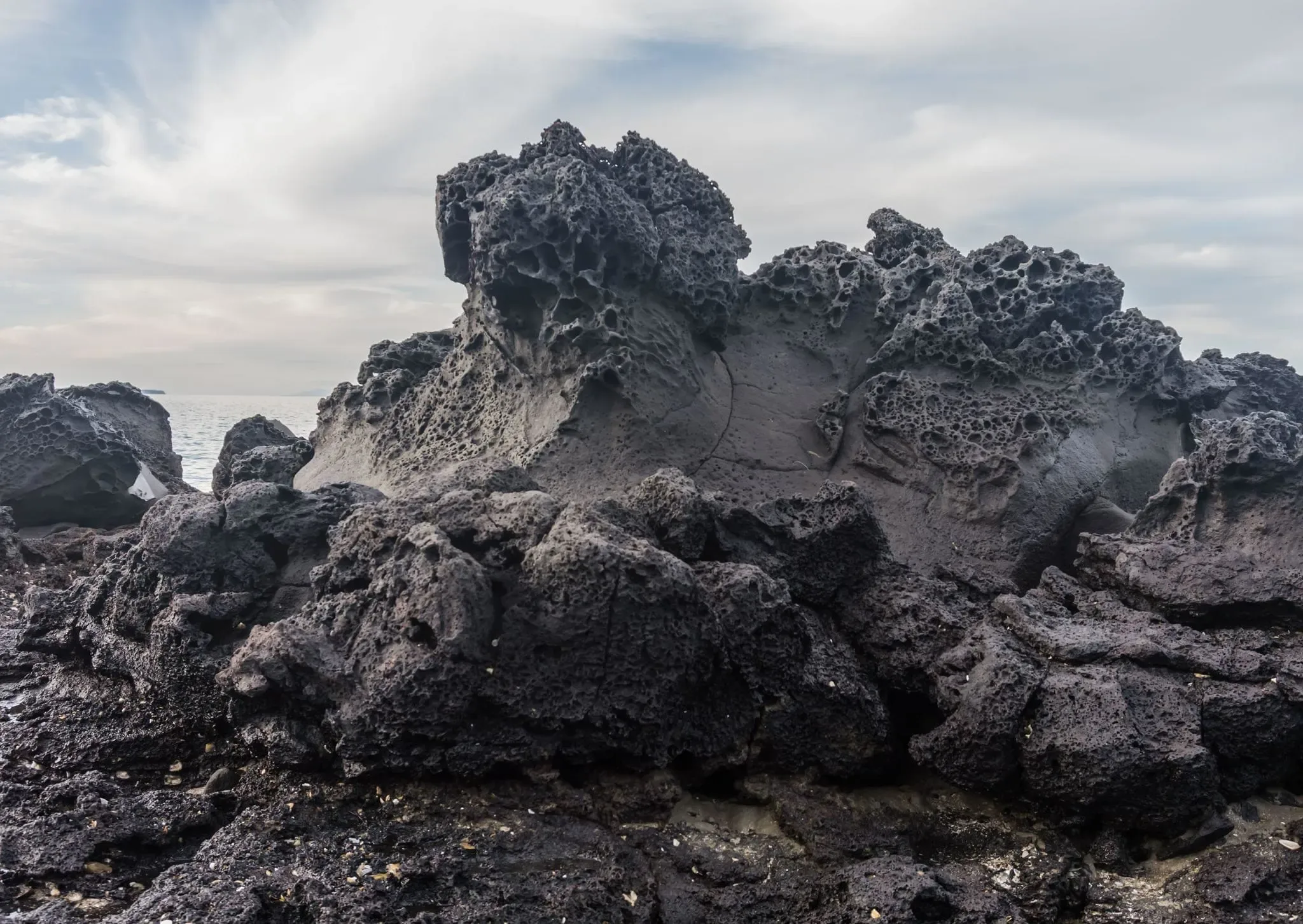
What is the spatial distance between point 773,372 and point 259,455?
12.6ft

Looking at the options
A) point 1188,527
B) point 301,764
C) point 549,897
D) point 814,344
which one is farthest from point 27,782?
point 1188,527

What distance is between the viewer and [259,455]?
734 cm

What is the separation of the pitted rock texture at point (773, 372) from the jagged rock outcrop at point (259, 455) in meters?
0.32

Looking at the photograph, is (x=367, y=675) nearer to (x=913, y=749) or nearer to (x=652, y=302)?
(x=913, y=749)

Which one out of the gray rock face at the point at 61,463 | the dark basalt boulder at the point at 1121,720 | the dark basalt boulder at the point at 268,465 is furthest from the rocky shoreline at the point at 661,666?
the gray rock face at the point at 61,463

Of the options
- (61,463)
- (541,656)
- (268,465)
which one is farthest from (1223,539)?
(61,463)

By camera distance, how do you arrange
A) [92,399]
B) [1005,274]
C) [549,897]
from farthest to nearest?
[92,399] → [1005,274] → [549,897]

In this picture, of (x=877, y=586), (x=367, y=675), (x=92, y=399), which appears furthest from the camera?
(x=92, y=399)

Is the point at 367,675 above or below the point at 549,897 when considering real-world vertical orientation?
above

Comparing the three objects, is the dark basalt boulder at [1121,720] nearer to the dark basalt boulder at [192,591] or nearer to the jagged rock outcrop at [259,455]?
the dark basalt boulder at [192,591]

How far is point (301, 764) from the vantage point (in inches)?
150

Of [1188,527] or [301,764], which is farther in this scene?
[1188,527]

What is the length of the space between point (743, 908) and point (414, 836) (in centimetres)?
120

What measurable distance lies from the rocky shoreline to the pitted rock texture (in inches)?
1.3
